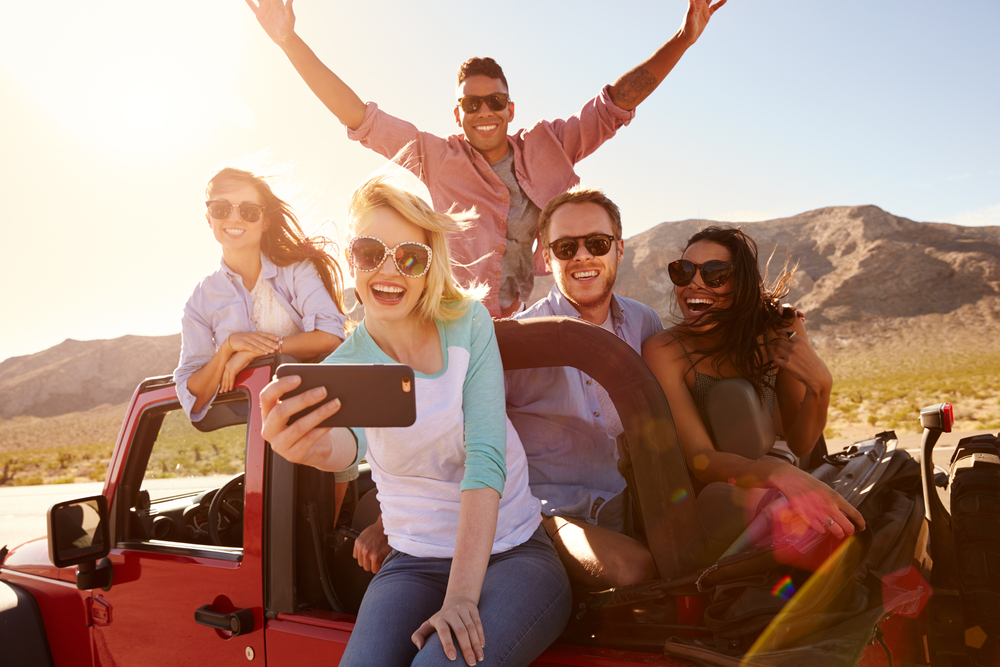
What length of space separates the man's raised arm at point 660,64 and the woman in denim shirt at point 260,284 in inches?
72.5

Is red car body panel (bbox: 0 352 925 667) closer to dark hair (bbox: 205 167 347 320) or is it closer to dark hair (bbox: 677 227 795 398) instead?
dark hair (bbox: 205 167 347 320)

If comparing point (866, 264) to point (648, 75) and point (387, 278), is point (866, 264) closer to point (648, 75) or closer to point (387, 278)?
point (648, 75)

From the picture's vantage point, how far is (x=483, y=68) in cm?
325

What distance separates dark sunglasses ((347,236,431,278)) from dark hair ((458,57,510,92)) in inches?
74.3

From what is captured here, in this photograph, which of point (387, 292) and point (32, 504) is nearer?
point (387, 292)

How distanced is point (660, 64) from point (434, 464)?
261 cm

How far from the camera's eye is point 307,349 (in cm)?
251

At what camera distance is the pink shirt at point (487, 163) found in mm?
3334

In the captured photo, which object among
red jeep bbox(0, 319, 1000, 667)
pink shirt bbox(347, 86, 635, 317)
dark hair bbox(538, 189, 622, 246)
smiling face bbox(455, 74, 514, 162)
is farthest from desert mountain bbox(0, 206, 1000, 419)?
red jeep bbox(0, 319, 1000, 667)

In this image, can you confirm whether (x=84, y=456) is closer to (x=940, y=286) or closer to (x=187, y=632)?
(x=187, y=632)

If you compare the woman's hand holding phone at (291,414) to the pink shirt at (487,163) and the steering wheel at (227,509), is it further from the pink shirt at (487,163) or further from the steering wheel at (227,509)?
the pink shirt at (487,163)

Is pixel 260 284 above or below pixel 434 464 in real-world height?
above

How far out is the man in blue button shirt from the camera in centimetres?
170

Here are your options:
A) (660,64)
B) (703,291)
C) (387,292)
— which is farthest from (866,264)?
(387,292)
